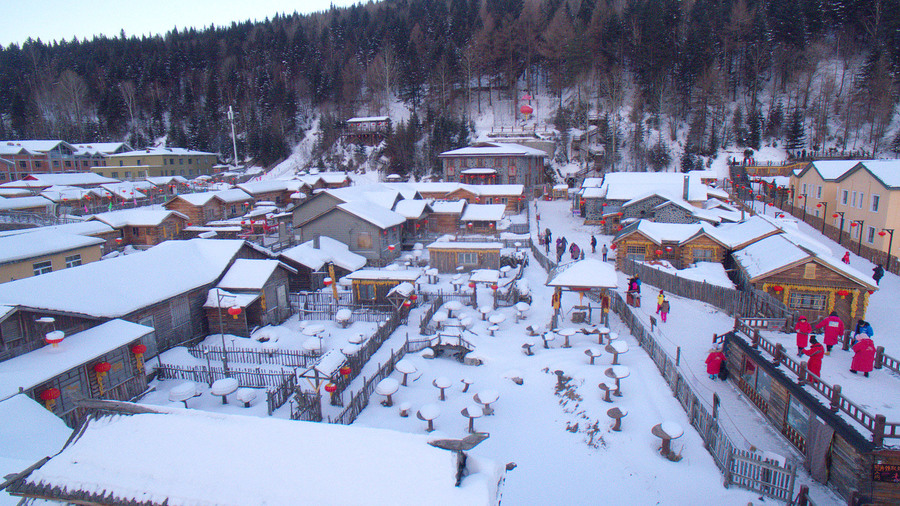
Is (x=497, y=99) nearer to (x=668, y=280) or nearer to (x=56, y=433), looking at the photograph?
(x=668, y=280)

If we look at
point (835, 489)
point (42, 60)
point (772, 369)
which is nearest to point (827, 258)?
point (772, 369)

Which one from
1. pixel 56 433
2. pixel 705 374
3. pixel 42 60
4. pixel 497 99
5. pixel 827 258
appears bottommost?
pixel 705 374

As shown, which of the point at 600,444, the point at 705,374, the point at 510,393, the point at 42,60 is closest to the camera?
the point at 600,444

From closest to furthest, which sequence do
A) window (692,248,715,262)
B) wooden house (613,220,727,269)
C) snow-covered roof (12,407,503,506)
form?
snow-covered roof (12,407,503,506)
wooden house (613,220,727,269)
window (692,248,715,262)

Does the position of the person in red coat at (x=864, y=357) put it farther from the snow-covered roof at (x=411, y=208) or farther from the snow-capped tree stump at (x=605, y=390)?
the snow-covered roof at (x=411, y=208)

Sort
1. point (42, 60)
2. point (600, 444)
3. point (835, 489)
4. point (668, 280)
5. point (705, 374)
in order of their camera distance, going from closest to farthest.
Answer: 1. point (835, 489)
2. point (600, 444)
3. point (705, 374)
4. point (668, 280)
5. point (42, 60)

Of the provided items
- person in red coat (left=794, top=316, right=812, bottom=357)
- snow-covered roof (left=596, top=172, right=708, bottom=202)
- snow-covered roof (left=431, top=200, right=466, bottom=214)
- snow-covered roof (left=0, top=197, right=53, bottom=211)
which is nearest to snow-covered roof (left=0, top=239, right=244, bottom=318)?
snow-covered roof (left=431, top=200, right=466, bottom=214)

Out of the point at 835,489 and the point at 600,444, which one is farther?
the point at 600,444

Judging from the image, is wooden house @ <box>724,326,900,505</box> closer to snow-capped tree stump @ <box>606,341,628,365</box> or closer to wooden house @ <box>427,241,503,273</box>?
snow-capped tree stump @ <box>606,341,628,365</box>
